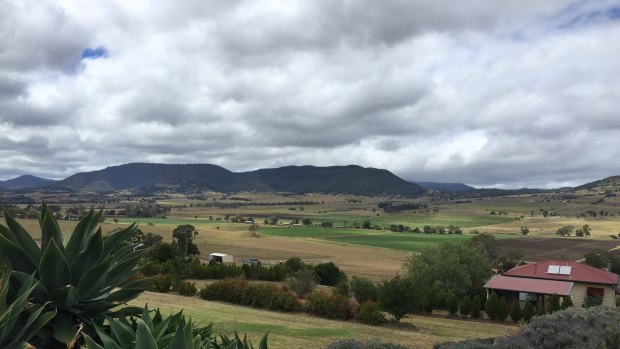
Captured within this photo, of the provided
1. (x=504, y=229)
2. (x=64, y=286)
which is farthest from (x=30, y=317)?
(x=504, y=229)

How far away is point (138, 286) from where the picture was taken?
16.3 feet

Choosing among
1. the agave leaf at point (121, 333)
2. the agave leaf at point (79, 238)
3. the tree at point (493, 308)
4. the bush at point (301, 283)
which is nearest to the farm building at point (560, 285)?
the tree at point (493, 308)

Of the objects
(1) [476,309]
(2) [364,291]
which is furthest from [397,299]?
(1) [476,309]

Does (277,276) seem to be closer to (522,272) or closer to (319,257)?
(522,272)

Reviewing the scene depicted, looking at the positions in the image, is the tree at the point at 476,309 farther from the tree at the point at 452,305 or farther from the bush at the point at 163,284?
the bush at the point at 163,284

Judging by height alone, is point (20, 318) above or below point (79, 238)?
below

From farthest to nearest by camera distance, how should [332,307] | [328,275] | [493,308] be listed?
1. [328,275]
2. [493,308]
3. [332,307]

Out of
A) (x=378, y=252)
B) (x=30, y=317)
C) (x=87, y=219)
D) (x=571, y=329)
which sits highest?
(x=87, y=219)

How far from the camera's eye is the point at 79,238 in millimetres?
4617

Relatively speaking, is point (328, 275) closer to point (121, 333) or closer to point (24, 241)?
point (24, 241)

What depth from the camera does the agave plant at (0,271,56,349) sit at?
3.52m

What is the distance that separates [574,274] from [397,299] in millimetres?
26033

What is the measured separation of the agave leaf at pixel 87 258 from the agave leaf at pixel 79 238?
0.33 ft

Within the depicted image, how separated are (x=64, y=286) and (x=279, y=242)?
92.1m
